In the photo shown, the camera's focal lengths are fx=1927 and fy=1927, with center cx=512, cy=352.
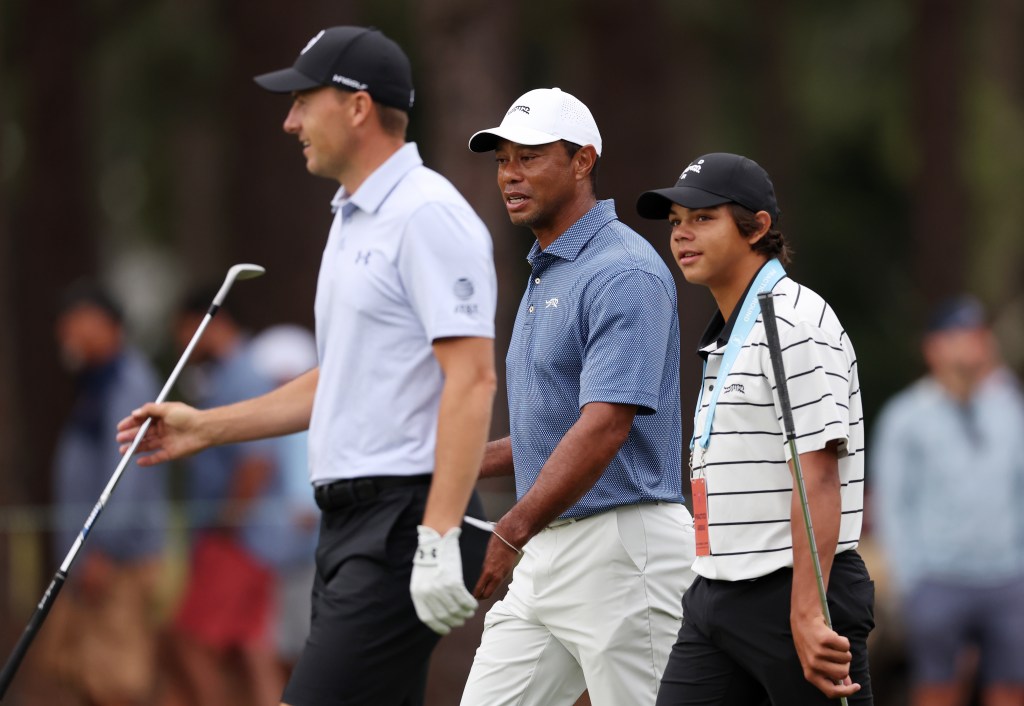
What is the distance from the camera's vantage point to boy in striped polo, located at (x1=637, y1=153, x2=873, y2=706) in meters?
4.95

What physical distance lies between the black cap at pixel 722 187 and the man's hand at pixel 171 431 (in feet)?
4.92

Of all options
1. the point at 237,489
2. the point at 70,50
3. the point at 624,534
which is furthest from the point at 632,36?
the point at 624,534

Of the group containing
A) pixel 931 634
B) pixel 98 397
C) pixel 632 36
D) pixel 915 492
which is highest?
pixel 632 36

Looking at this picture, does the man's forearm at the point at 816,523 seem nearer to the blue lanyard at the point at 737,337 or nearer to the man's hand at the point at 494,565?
the blue lanyard at the point at 737,337

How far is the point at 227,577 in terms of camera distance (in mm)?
10617

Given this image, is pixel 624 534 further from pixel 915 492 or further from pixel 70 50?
pixel 70 50

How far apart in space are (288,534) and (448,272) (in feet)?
18.8

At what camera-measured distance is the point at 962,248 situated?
2011 cm

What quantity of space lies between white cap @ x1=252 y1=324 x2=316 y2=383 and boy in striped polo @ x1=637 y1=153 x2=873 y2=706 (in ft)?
18.3

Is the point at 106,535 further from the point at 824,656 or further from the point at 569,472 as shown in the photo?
the point at 824,656

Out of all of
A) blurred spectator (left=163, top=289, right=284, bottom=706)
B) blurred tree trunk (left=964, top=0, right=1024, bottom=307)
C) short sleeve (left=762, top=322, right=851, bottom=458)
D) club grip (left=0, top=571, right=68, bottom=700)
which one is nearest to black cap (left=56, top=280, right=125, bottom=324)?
blurred spectator (left=163, top=289, right=284, bottom=706)

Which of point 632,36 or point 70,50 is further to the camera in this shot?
point 70,50

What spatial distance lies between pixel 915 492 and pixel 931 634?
2.53ft

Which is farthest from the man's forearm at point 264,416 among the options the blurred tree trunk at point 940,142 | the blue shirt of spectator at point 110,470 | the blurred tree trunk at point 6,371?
the blurred tree trunk at point 940,142
